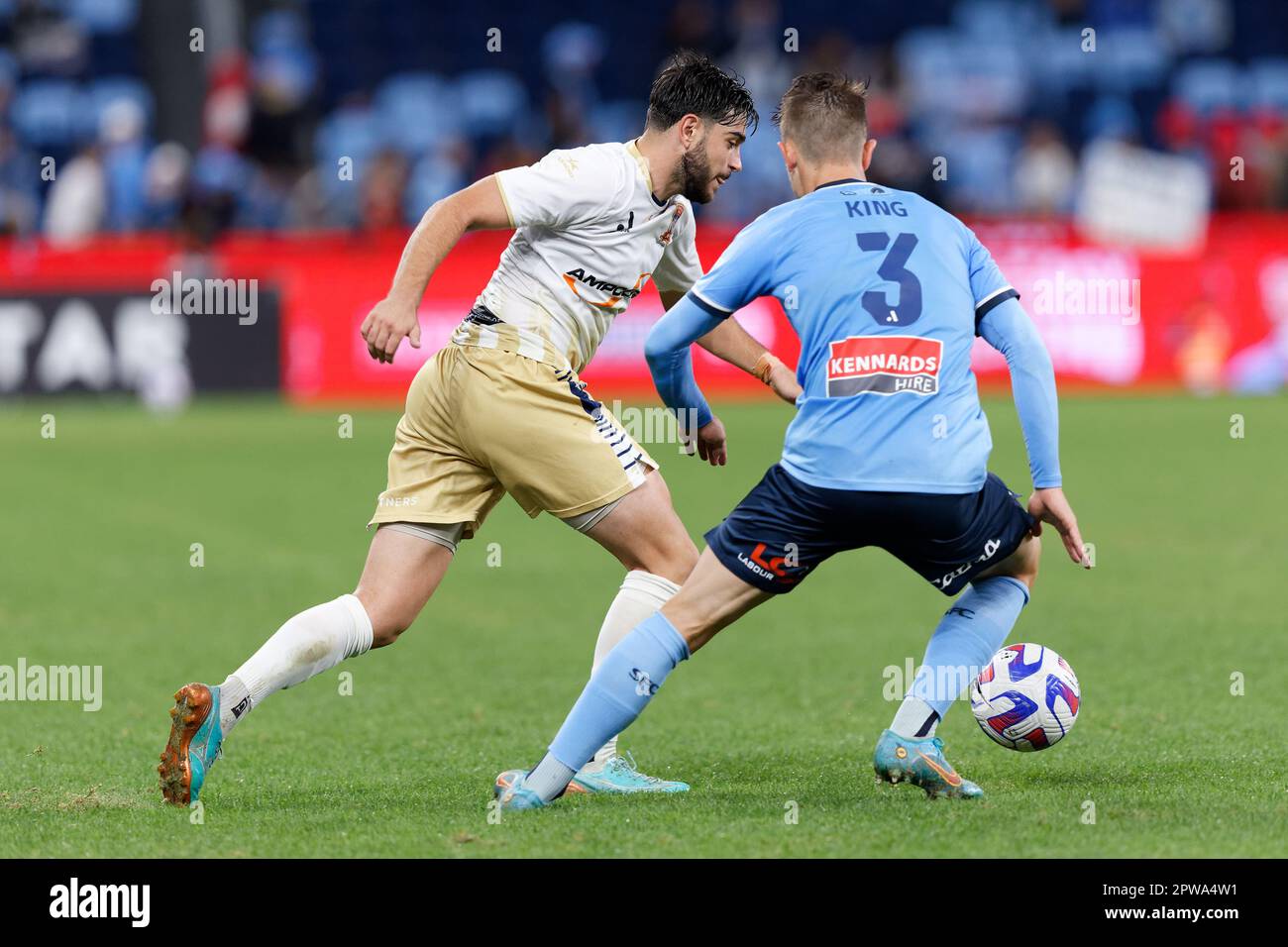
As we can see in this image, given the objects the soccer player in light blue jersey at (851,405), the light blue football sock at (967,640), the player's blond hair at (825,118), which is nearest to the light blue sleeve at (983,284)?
the soccer player in light blue jersey at (851,405)

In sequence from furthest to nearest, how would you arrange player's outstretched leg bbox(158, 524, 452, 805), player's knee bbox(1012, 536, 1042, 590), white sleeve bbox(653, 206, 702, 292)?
white sleeve bbox(653, 206, 702, 292)
player's knee bbox(1012, 536, 1042, 590)
player's outstretched leg bbox(158, 524, 452, 805)

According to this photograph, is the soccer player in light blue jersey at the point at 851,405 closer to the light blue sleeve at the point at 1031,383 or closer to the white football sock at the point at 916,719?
the light blue sleeve at the point at 1031,383

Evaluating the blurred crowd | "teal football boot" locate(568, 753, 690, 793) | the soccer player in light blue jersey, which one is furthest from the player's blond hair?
the blurred crowd

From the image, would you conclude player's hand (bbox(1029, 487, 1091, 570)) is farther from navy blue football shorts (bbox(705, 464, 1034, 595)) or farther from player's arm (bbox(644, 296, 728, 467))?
player's arm (bbox(644, 296, 728, 467))

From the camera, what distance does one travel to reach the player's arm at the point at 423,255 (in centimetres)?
541

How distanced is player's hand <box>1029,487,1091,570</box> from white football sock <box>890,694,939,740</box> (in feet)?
2.13

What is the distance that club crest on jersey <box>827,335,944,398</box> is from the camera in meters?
5.31

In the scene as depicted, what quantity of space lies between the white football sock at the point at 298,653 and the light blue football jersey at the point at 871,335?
56.6 inches

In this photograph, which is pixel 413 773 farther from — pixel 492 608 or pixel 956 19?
pixel 956 19

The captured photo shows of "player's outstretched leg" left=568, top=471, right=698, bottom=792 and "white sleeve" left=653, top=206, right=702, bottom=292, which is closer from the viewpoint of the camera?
"player's outstretched leg" left=568, top=471, right=698, bottom=792

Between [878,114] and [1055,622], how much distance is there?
15.5 m

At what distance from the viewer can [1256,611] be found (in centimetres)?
945

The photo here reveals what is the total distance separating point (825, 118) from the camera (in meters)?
5.47
